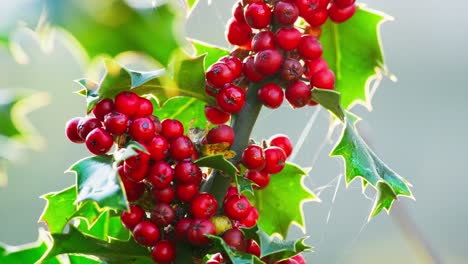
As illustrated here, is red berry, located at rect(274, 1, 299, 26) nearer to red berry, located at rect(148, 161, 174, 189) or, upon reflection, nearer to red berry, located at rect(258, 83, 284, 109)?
red berry, located at rect(258, 83, 284, 109)

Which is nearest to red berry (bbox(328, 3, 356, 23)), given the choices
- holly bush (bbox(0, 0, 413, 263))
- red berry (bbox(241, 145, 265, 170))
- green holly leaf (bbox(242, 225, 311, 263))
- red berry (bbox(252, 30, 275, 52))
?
holly bush (bbox(0, 0, 413, 263))

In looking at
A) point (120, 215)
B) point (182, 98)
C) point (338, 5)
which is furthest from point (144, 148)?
point (338, 5)

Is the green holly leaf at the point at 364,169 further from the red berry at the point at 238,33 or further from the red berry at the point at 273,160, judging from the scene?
the red berry at the point at 238,33

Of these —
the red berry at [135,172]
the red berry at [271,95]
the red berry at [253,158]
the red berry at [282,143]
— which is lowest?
the red berry at [282,143]

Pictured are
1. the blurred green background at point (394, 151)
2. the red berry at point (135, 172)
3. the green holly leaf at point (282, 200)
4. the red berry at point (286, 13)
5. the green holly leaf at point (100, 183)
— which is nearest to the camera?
the green holly leaf at point (100, 183)

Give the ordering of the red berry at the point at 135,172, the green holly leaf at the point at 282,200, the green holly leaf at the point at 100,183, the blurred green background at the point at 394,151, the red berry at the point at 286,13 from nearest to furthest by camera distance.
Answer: the green holly leaf at the point at 100,183
the red berry at the point at 135,172
the red berry at the point at 286,13
the green holly leaf at the point at 282,200
the blurred green background at the point at 394,151

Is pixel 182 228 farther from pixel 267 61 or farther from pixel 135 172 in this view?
pixel 267 61

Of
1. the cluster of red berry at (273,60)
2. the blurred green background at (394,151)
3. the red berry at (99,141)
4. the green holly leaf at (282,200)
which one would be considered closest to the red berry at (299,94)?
the cluster of red berry at (273,60)
